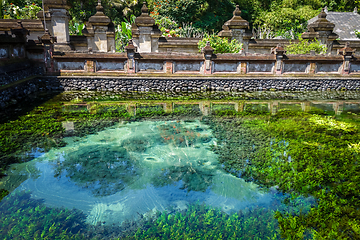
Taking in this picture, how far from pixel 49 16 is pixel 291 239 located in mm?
17219

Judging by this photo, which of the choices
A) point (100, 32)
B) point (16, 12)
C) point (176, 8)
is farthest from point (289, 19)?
point (16, 12)

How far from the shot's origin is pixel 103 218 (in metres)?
4.86

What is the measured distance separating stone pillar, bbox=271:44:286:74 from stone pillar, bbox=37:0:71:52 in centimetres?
1238

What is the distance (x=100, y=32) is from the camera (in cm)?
1775

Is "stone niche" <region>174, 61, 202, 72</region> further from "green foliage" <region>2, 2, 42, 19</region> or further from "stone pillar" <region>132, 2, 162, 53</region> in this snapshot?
"green foliage" <region>2, 2, 42, 19</region>

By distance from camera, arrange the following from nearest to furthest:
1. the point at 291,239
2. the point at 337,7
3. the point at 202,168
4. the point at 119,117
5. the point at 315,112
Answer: the point at 291,239 < the point at 202,168 < the point at 119,117 < the point at 315,112 < the point at 337,7

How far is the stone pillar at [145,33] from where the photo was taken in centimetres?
1773

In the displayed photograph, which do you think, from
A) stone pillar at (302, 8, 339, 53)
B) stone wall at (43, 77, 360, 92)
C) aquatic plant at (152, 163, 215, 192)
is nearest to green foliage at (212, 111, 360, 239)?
aquatic plant at (152, 163, 215, 192)

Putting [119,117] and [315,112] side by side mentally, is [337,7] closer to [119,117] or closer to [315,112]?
[315,112]

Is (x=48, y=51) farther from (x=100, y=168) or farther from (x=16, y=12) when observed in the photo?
(x=16, y=12)

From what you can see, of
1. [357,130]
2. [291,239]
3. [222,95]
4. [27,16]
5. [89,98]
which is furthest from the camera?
[27,16]

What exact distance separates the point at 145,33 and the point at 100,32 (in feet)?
9.47

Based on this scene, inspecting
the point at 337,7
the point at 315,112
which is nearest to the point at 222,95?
the point at 315,112

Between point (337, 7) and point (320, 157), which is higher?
point (337, 7)
